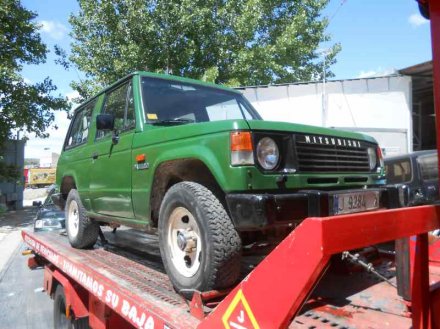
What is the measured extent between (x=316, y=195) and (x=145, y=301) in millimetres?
1246

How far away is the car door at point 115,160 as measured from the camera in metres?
3.75

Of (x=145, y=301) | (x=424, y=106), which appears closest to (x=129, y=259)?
(x=145, y=301)

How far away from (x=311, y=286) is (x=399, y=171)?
23.6ft

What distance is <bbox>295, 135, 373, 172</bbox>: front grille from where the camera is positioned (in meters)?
2.78

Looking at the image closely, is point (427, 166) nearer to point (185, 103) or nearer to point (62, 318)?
point (185, 103)

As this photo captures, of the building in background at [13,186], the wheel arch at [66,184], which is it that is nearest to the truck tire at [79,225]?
the wheel arch at [66,184]

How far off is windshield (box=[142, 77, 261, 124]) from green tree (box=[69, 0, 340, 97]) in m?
A: 10.6

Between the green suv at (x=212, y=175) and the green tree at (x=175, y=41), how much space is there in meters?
11.1

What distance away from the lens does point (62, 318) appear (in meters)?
4.82

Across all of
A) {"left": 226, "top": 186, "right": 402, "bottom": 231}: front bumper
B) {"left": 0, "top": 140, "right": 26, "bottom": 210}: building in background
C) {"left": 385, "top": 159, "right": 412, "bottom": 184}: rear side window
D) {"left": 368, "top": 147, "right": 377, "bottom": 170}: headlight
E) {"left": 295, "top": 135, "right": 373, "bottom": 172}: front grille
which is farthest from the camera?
{"left": 0, "top": 140, "right": 26, "bottom": 210}: building in background

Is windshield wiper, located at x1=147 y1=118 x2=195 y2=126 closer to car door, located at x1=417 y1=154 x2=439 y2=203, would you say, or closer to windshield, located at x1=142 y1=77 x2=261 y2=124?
windshield, located at x1=142 y1=77 x2=261 y2=124

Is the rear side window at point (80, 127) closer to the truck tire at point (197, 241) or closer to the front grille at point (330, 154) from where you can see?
the truck tire at point (197, 241)

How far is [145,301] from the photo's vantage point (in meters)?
2.70

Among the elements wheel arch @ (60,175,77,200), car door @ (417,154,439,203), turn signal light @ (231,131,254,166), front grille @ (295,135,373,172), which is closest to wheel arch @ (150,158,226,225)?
turn signal light @ (231,131,254,166)
